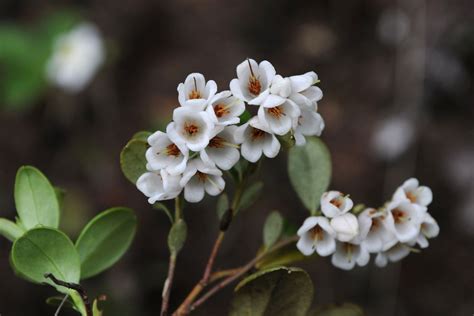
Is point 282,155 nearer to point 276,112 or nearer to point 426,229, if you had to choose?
point 426,229

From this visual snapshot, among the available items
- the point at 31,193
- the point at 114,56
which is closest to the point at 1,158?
the point at 114,56

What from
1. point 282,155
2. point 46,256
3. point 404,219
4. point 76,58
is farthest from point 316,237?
point 76,58

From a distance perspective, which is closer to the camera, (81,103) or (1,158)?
(1,158)

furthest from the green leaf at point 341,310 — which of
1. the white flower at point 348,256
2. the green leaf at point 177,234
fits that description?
the green leaf at point 177,234

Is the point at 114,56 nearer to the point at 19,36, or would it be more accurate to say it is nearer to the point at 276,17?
the point at 19,36

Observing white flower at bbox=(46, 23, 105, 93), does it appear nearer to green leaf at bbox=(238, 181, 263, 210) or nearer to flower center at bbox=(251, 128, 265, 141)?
Result: green leaf at bbox=(238, 181, 263, 210)

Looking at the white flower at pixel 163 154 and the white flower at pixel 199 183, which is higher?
the white flower at pixel 163 154

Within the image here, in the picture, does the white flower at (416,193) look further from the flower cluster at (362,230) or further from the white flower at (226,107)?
the white flower at (226,107)

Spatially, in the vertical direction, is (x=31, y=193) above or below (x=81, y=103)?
above
